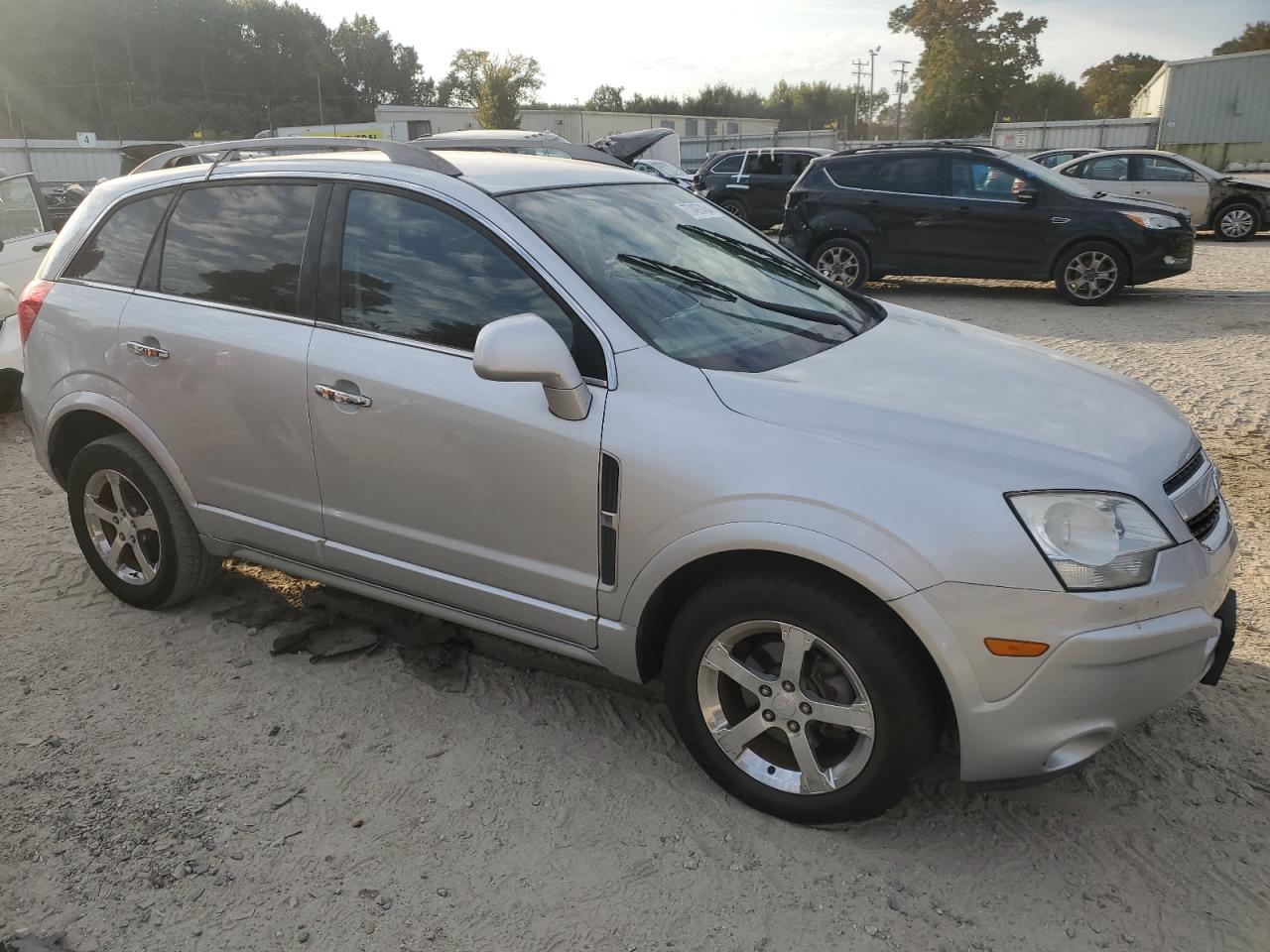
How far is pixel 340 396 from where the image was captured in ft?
10.3

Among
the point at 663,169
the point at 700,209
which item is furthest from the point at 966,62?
the point at 700,209

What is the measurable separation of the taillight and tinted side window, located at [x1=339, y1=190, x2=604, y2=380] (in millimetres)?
1650

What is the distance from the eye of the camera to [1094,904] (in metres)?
2.42

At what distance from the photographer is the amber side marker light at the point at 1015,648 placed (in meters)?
2.25

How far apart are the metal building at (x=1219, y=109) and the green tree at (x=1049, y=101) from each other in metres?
36.3

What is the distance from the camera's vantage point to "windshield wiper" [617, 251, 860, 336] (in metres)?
3.12

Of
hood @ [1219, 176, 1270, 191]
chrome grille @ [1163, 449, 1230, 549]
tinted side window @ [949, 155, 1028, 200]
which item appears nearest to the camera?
chrome grille @ [1163, 449, 1230, 549]

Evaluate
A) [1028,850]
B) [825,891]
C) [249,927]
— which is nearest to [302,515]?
[249,927]


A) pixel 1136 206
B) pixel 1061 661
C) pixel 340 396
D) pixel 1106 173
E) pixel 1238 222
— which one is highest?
pixel 1106 173

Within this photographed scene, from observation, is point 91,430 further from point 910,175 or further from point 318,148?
point 910,175

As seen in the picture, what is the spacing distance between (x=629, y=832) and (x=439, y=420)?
1.34 meters

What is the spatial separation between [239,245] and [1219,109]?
135 feet

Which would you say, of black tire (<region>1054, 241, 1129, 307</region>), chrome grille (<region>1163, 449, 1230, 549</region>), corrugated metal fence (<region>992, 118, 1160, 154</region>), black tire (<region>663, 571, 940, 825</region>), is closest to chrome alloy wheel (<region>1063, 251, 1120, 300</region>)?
black tire (<region>1054, 241, 1129, 307</region>)

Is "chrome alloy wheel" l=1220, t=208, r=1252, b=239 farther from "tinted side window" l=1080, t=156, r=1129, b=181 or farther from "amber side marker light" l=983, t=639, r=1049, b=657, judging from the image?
"amber side marker light" l=983, t=639, r=1049, b=657
